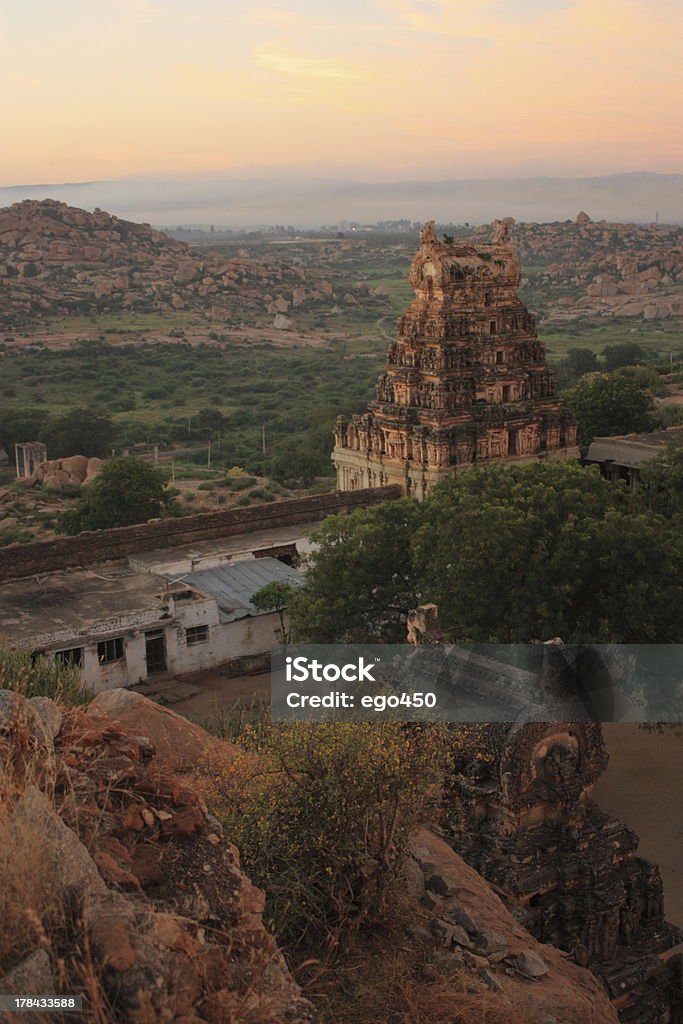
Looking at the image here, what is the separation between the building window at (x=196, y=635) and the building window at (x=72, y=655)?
2.60m

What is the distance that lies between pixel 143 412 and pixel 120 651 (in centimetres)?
5559

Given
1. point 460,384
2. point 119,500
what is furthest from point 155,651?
point 460,384

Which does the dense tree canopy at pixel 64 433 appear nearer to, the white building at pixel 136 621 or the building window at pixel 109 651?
the white building at pixel 136 621

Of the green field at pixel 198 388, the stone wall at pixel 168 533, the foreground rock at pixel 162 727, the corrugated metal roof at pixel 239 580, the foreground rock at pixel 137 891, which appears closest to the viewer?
the foreground rock at pixel 137 891

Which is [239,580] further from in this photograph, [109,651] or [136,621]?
[109,651]

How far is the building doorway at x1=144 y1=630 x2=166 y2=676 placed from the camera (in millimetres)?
24594

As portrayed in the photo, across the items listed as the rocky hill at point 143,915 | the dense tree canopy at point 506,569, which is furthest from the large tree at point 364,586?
the rocky hill at point 143,915

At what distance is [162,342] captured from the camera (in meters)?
108

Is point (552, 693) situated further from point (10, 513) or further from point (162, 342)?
point (162, 342)

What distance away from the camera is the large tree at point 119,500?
3559 cm

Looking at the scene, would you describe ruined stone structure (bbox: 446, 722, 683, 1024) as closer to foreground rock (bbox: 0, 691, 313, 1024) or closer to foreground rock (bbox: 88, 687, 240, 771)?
foreground rock (bbox: 88, 687, 240, 771)

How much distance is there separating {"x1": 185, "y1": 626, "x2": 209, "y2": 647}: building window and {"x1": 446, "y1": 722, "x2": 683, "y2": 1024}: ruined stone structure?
12.5m

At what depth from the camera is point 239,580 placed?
27.8 meters

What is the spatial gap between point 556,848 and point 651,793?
6.04m
